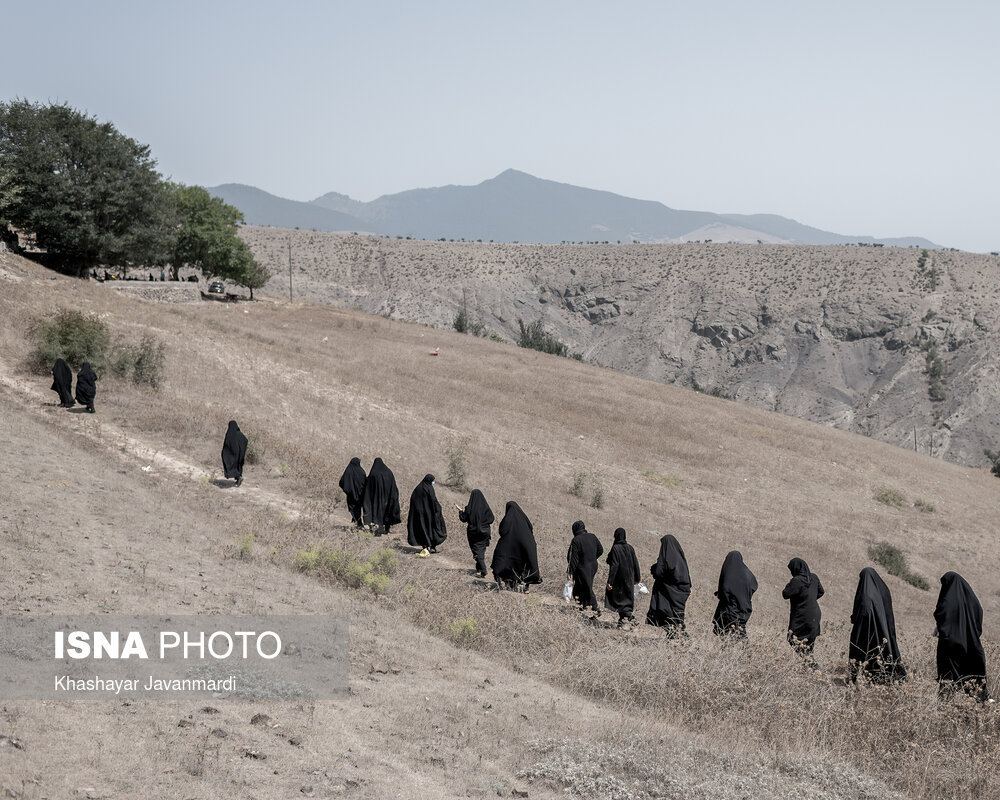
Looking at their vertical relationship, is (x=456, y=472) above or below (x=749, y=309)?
below

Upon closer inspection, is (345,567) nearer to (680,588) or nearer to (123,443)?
(680,588)

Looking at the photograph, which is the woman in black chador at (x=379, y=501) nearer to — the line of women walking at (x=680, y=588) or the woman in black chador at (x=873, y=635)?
the line of women walking at (x=680, y=588)

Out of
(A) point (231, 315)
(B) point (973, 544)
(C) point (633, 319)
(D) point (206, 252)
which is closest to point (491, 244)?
(C) point (633, 319)

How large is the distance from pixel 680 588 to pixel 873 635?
8.55ft

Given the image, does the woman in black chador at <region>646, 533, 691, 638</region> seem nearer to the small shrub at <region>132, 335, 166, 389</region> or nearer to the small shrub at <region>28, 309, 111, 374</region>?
the small shrub at <region>132, 335, 166, 389</region>

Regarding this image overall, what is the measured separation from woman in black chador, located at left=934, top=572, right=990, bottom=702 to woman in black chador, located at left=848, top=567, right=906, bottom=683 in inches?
20.0

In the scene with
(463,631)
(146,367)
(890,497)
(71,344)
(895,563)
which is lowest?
(895,563)

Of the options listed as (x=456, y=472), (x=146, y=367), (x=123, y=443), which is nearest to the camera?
(x=123, y=443)

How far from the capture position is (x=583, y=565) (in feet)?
40.1

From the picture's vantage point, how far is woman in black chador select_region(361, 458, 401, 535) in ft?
50.2

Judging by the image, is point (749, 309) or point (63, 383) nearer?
point (63, 383)

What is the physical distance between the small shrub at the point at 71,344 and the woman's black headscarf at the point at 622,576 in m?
18.0

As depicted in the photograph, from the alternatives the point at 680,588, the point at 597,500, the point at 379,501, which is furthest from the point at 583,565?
the point at 597,500

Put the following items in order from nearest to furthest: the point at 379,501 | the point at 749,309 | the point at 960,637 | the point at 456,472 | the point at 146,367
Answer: the point at 960,637 → the point at 379,501 → the point at 456,472 → the point at 146,367 → the point at 749,309
